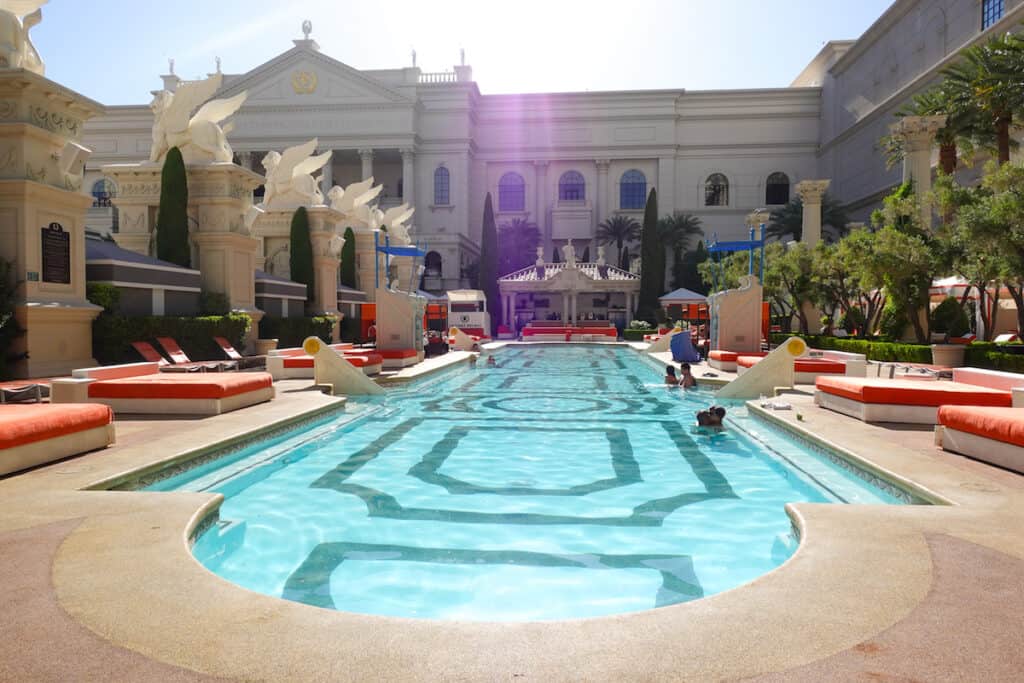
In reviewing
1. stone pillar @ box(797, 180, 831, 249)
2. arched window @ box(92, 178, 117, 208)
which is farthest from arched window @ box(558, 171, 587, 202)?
arched window @ box(92, 178, 117, 208)

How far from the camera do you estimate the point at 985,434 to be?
22.3 feet

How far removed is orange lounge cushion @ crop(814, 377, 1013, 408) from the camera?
28.9ft

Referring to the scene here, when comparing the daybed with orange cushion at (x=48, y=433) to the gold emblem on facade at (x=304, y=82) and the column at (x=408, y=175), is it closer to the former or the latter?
the column at (x=408, y=175)

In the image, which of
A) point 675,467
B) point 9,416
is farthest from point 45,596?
point 675,467

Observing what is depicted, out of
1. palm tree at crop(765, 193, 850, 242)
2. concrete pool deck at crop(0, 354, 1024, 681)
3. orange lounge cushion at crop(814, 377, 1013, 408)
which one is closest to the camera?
concrete pool deck at crop(0, 354, 1024, 681)

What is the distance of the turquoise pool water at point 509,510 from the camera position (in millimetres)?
4664

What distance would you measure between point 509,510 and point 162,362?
494 inches

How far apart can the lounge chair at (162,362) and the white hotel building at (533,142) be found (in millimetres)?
40750

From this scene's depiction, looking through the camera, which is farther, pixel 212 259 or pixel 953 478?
pixel 212 259

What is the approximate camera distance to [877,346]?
65.3ft

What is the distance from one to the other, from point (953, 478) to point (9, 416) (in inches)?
345

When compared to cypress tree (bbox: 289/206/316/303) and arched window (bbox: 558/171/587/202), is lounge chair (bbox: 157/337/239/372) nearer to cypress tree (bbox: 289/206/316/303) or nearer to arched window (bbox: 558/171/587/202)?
cypress tree (bbox: 289/206/316/303)

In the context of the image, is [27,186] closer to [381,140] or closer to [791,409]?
[791,409]

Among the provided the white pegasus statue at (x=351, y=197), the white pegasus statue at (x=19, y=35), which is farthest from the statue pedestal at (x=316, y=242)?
the white pegasus statue at (x=19, y=35)
